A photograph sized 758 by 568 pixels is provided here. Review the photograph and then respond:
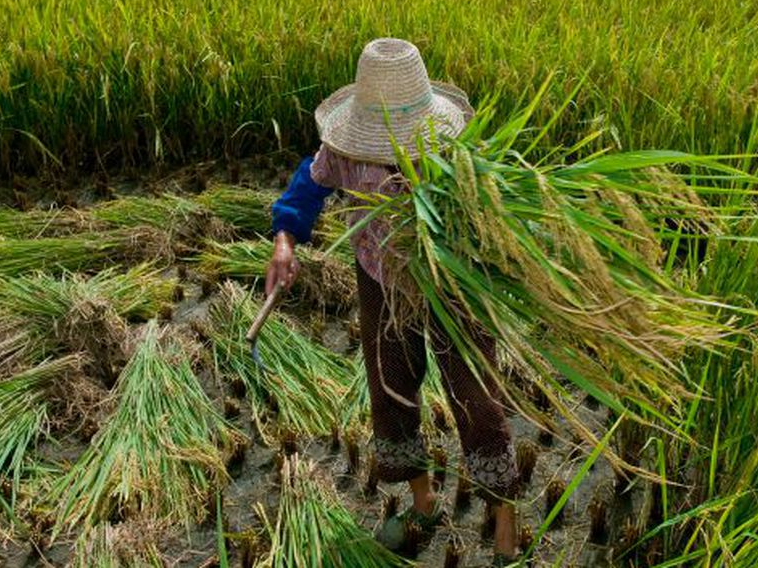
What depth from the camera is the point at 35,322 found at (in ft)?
9.54

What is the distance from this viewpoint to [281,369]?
2.78 metres

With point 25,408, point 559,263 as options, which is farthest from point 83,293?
point 559,263

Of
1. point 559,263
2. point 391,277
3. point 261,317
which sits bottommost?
point 261,317

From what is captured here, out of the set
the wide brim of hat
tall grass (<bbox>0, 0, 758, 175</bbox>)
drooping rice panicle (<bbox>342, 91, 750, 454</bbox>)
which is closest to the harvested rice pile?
drooping rice panicle (<bbox>342, 91, 750, 454</bbox>)

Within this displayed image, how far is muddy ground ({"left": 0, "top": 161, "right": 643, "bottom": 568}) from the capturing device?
7.54 ft

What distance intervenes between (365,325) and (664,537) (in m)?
0.70

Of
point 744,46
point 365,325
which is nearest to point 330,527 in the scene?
point 365,325

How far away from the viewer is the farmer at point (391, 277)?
6.33 feet

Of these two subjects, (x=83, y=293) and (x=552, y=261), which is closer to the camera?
(x=552, y=261)

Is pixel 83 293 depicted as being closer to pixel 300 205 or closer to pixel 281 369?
pixel 281 369

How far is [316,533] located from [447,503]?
1.17 feet

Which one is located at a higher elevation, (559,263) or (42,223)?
(559,263)

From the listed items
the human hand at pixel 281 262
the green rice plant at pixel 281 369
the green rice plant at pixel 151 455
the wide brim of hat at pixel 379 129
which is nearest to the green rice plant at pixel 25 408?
the green rice plant at pixel 151 455

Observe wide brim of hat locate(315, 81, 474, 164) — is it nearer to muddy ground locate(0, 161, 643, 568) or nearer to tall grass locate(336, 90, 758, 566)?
tall grass locate(336, 90, 758, 566)
